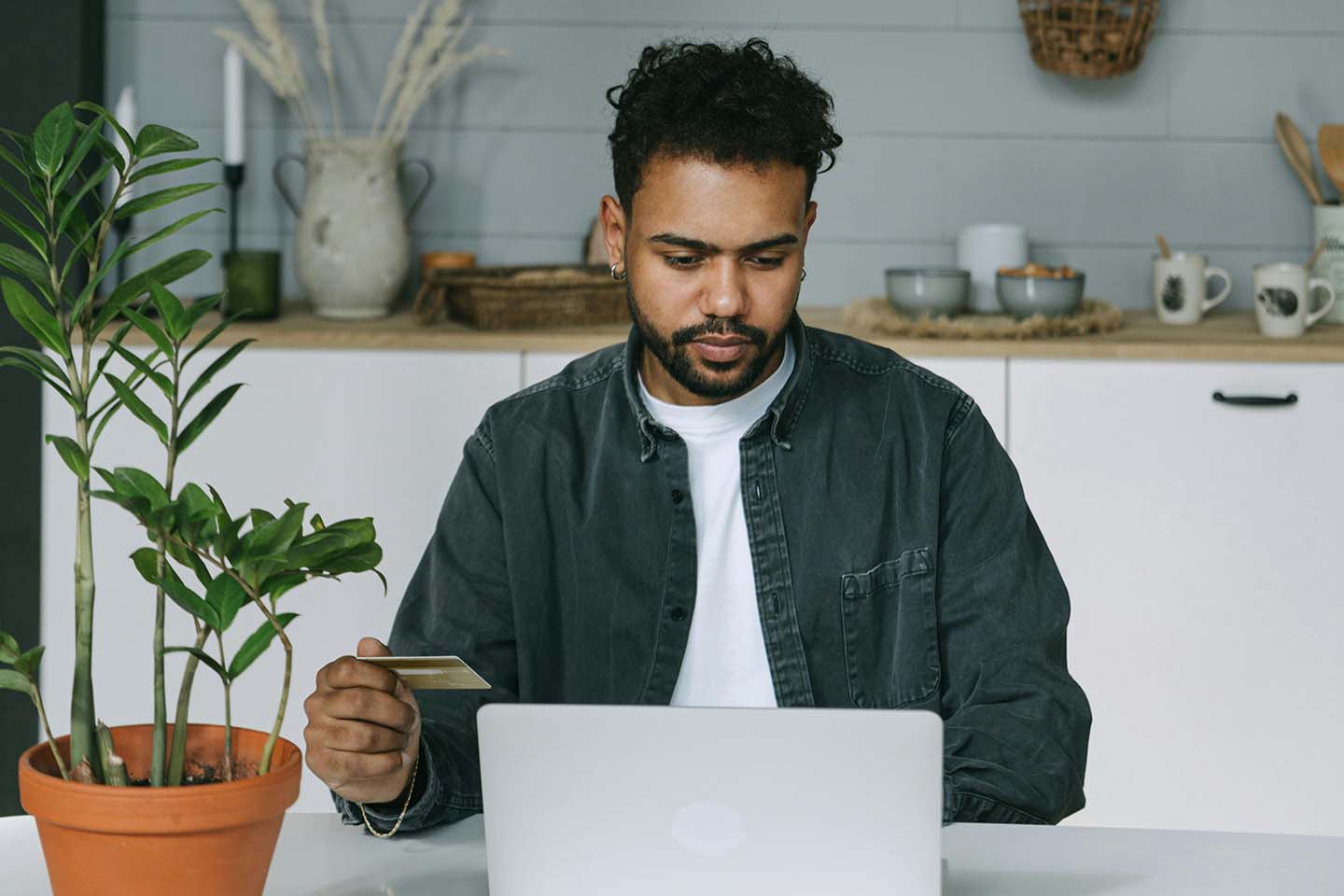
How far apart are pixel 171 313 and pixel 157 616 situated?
20 centimetres

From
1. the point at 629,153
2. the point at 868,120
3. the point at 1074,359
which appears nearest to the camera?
the point at 629,153

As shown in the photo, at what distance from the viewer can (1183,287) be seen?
290 centimetres

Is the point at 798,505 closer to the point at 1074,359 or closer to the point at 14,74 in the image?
the point at 1074,359

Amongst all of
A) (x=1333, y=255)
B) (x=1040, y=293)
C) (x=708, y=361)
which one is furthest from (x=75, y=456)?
(x=1333, y=255)

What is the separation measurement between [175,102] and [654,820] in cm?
252

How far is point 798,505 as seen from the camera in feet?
5.59

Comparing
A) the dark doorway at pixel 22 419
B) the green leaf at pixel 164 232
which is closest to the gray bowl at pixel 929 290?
the dark doorway at pixel 22 419

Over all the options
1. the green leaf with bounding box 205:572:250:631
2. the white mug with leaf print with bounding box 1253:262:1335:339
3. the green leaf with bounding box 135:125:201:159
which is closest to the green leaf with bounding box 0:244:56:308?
the green leaf with bounding box 135:125:201:159

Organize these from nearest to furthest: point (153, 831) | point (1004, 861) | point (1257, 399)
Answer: point (153, 831)
point (1004, 861)
point (1257, 399)

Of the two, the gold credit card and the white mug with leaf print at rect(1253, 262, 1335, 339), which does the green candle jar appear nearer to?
the white mug with leaf print at rect(1253, 262, 1335, 339)

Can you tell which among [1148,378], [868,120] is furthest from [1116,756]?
[868,120]

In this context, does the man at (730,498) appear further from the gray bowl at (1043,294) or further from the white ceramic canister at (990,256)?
the white ceramic canister at (990,256)

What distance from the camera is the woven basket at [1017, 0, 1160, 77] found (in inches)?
117

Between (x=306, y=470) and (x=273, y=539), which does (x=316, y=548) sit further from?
(x=306, y=470)
